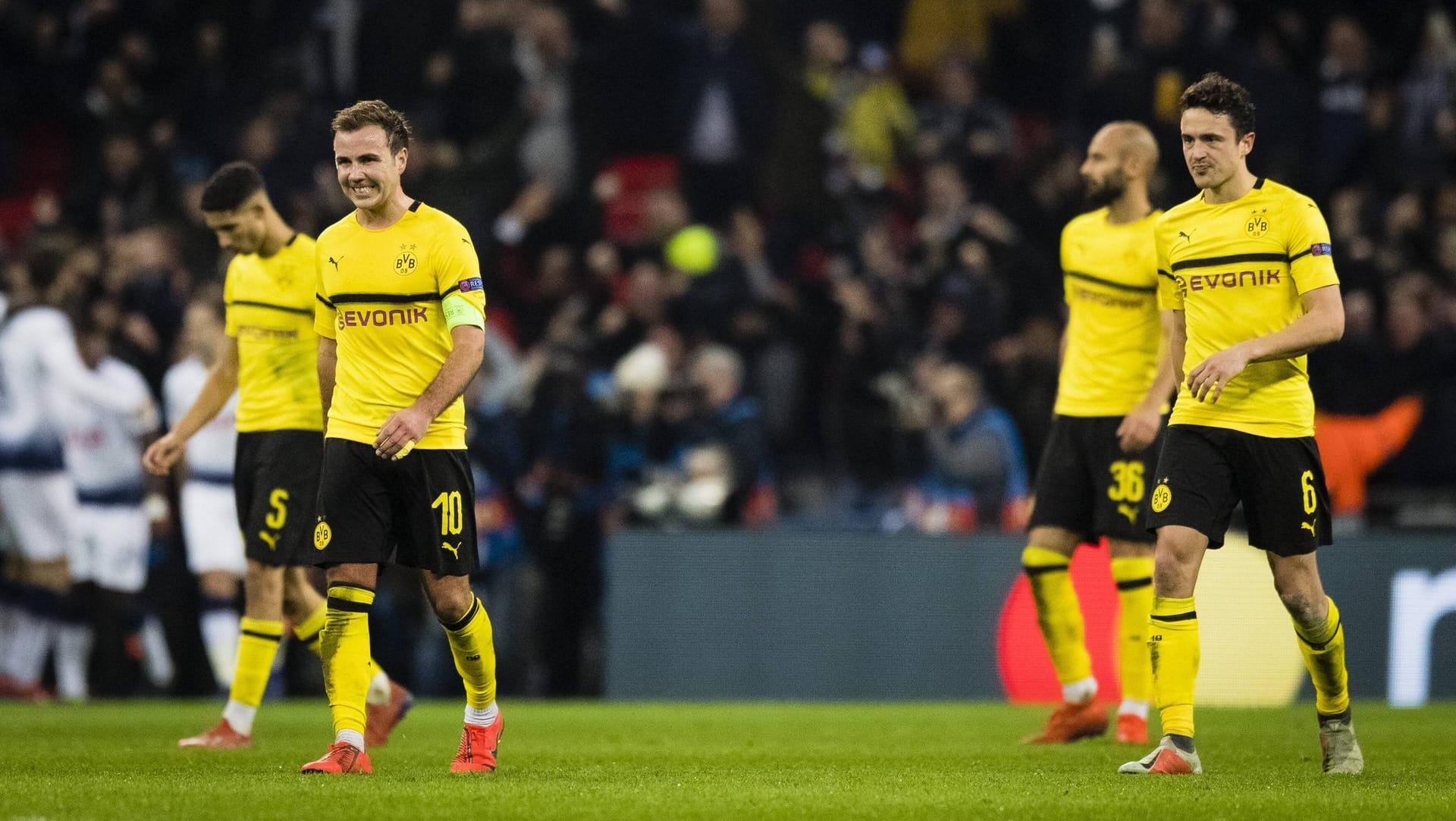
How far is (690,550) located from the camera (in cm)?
1330

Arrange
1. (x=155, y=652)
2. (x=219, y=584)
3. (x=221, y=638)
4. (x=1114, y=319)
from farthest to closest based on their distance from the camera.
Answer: (x=155, y=652) → (x=221, y=638) → (x=219, y=584) → (x=1114, y=319)

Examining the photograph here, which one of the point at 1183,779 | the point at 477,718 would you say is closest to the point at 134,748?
the point at 477,718

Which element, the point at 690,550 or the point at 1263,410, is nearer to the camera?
the point at 1263,410

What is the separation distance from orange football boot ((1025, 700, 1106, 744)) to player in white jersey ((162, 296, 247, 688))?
5.51m

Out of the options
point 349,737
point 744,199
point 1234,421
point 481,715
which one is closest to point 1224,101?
point 1234,421

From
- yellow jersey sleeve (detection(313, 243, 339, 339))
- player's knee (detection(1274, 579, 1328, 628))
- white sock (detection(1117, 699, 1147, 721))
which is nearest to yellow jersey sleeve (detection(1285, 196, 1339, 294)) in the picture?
player's knee (detection(1274, 579, 1328, 628))

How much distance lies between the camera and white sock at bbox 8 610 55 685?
13625 millimetres

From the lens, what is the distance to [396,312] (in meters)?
7.19

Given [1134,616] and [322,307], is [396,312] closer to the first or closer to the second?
[322,307]

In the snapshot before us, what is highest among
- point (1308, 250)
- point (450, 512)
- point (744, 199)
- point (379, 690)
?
point (744, 199)

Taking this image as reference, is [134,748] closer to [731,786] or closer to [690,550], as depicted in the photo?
[731,786]

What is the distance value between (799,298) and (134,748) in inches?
313

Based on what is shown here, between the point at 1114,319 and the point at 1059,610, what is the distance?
1405mm

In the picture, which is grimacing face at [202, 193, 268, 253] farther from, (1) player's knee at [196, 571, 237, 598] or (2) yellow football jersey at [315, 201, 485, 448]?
(1) player's knee at [196, 571, 237, 598]
